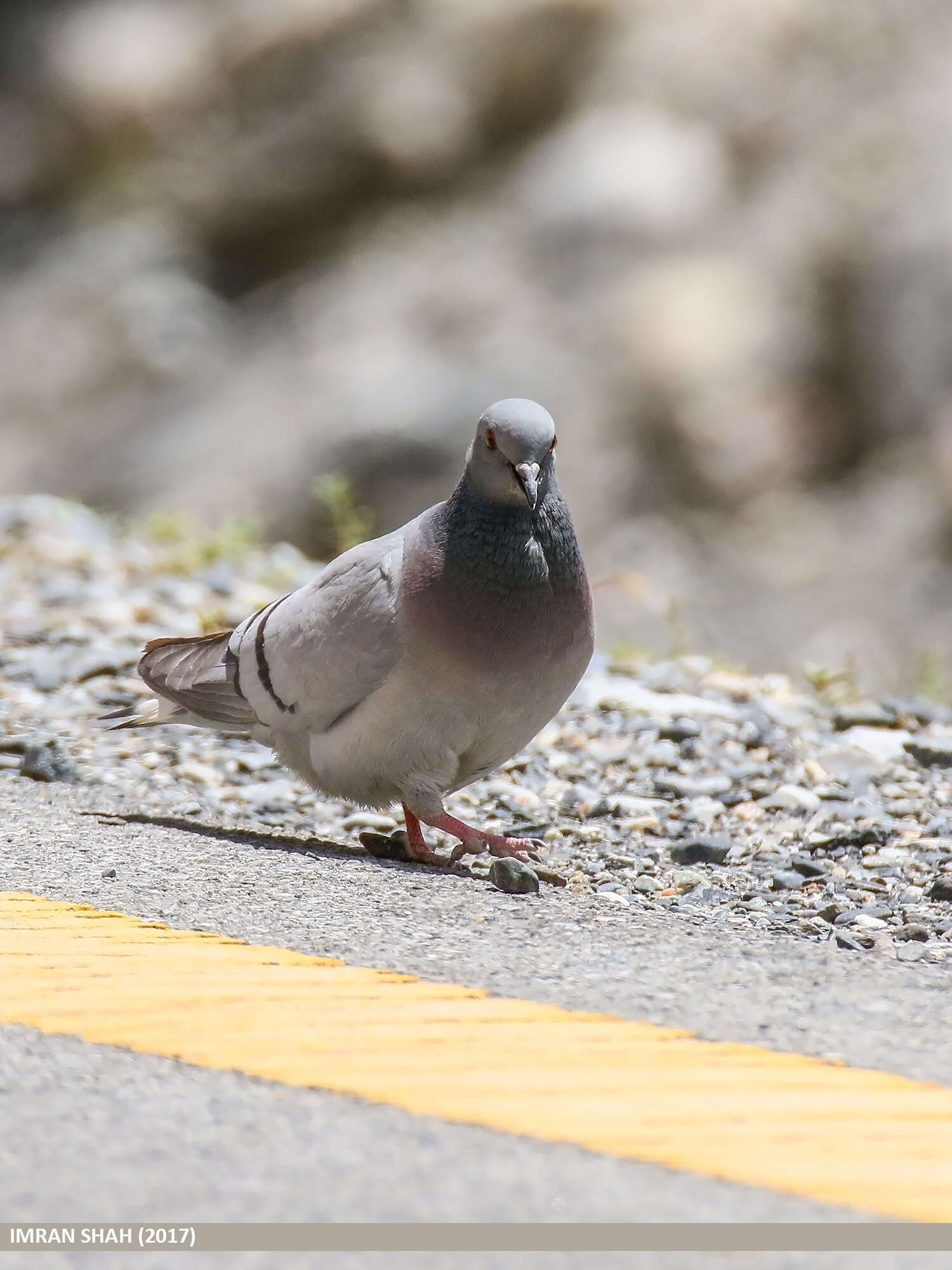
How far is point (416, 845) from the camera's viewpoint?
12.8 feet

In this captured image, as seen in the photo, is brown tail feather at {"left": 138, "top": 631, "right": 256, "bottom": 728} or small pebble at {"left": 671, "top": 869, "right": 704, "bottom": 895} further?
brown tail feather at {"left": 138, "top": 631, "right": 256, "bottom": 728}

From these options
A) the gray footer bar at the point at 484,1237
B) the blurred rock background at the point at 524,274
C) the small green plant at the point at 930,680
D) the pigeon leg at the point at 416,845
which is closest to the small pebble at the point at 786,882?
the pigeon leg at the point at 416,845

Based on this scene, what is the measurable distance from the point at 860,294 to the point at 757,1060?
11558 mm

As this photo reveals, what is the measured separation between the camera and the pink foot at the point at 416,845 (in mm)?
3867

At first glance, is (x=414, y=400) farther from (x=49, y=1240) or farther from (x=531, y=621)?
(x=49, y=1240)

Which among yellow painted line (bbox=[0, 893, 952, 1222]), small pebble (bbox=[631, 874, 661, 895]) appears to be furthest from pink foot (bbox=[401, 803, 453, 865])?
yellow painted line (bbox=[0, 893, 952, 1222])

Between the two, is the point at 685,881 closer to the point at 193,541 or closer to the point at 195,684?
the point at 195,684

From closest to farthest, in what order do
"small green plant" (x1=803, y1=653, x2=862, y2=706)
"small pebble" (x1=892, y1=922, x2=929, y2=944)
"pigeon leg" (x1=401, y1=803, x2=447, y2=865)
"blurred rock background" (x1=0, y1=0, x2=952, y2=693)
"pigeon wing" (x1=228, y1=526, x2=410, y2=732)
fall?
1. "small pebble" (x1=892, y1=922, x2=929, y2=944)
2. "pigeon wing" (x1=228, y1=526, x2=410, y2=732)
3. "pigeon leg" (x1=401, y1=803, x2=447, y2=865)
4. "small green plant" (x1=803, y1=653, x2=862, y2=706)
5. "blurred rock background" (x1=0, y1=0, x2=952, y2=693)

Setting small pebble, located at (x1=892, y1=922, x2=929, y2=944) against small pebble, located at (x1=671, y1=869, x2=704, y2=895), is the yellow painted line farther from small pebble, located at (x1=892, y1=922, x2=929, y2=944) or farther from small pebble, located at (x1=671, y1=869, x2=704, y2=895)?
small pebble, located at (x1=671, y1=869, x2=704, y2=895)

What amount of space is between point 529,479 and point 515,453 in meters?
0.09

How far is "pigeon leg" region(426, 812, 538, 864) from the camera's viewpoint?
3.79 m

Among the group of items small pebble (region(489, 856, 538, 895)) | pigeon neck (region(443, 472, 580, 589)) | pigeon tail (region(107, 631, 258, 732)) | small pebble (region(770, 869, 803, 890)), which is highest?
pigeon neck (region(443, 472, 580, 589))

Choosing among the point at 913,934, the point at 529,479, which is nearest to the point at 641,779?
the point at 529,479

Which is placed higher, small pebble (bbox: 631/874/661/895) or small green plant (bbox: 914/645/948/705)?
small green plant (bbox: 914/645/948/705)
